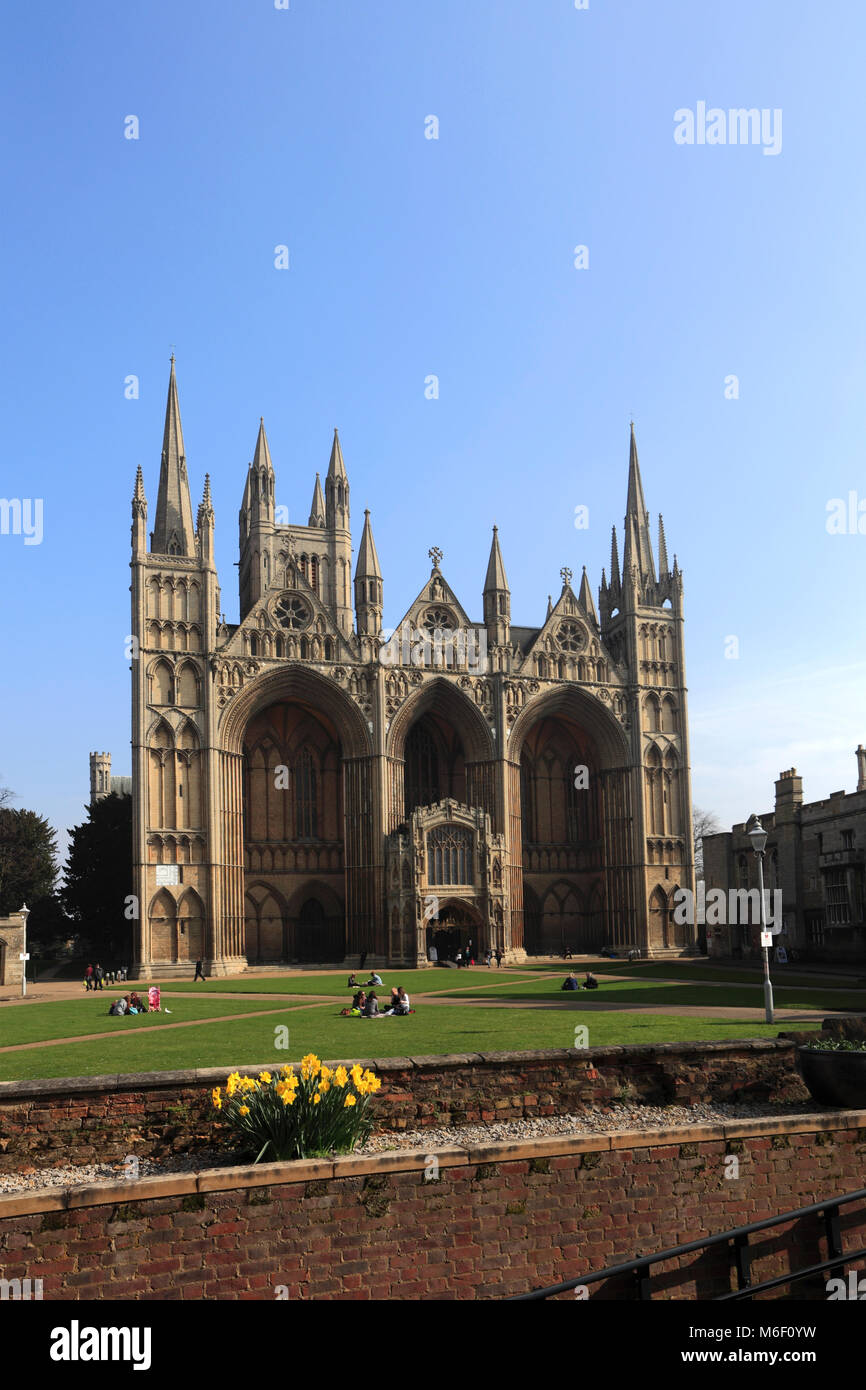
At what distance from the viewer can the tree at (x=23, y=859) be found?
74.2 m

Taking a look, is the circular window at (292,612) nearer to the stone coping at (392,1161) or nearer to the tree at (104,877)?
the tree at (104,877)

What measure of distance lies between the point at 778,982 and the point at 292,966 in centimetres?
3048

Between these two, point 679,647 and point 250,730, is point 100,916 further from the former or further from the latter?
point 679,647

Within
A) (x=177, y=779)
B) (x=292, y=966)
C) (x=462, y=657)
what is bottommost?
(x=292, y=966)

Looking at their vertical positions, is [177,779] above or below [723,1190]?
above

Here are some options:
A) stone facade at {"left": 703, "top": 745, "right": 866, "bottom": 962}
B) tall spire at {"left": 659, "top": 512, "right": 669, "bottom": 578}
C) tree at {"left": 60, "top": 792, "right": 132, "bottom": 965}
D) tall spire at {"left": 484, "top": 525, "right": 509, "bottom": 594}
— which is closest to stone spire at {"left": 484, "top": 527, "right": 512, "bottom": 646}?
tall spire at {"left": 484, "top": 525, "right": 509, "bottom": 594}

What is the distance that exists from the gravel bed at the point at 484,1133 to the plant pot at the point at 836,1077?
344 millimetres

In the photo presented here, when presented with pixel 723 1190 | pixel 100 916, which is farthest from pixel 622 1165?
pixel 100 916

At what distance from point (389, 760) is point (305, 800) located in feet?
20.7

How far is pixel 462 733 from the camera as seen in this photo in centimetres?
6506

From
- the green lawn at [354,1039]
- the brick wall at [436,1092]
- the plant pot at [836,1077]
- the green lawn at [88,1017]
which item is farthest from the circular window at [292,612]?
the plant pot at [836,1077]

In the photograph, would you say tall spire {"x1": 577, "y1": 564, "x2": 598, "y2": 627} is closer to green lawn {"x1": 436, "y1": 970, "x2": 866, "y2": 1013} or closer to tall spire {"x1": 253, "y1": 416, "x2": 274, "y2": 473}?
tall spire {"x1": 253, "y1": 416, "x2": 274, "y2": 473}

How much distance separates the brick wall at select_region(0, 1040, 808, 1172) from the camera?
11.3 m
